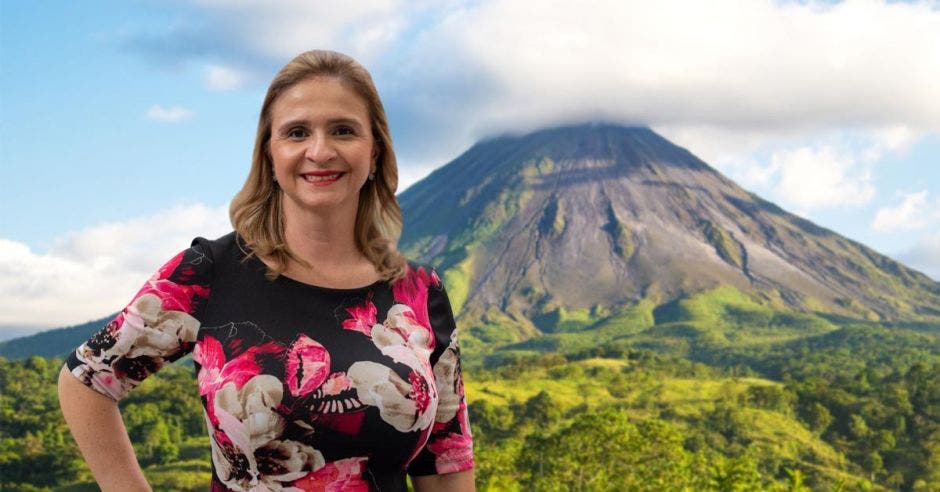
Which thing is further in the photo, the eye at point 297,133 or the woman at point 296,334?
the eye at point 297,133

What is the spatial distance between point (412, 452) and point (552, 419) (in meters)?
58.6

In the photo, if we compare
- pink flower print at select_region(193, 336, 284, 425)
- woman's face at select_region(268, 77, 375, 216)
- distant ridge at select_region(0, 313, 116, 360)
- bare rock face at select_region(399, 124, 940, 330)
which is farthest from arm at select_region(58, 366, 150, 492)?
distant ridge at select_region(0, 313, 116, 360)

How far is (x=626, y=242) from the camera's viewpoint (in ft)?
500

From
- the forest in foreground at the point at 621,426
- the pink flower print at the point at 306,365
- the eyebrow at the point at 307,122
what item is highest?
the eyebrow at the point at 307,122

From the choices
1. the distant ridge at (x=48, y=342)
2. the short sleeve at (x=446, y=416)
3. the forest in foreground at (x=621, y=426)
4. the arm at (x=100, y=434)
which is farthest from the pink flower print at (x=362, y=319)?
the distant ridge at (x=48, y=342)

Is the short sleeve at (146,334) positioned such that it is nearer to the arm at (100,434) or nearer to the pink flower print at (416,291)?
the arm at (100,434)

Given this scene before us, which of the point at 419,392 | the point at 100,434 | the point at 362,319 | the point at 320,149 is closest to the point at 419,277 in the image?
the point at 362,319

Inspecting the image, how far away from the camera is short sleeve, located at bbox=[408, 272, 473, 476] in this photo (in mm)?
2514

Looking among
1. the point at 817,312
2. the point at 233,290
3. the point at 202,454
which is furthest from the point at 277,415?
the point at 817,312

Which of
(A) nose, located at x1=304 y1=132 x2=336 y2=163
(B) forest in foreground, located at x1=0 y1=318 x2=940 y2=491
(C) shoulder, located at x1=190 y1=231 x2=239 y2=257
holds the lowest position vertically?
(B) forest in foreground, located at x1=0 y1=318 x2=940 y2=491

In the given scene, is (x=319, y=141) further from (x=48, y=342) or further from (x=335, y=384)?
(x=48, y=342)

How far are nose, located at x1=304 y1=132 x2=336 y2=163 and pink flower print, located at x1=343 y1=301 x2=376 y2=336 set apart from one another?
0.39 metres

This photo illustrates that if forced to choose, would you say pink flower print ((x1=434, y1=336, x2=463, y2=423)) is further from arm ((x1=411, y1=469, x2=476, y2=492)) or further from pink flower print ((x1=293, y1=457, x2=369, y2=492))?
pink flower print ((x1=293, y1=457, x2=369, y2=492))

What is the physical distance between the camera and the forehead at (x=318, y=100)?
230 centimetres
